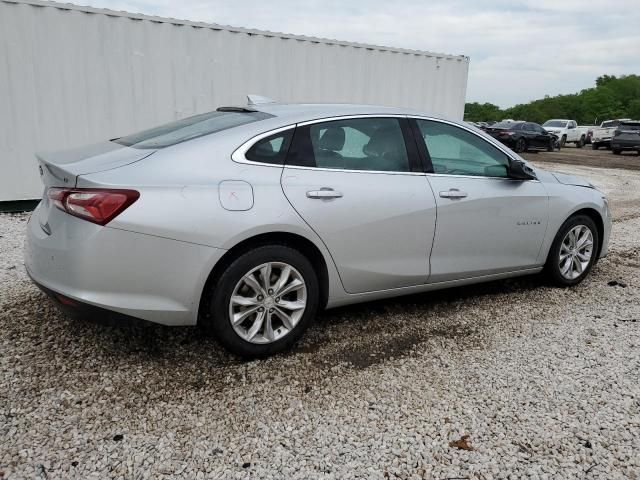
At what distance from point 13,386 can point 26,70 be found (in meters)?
5.72

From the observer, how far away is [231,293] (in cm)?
290

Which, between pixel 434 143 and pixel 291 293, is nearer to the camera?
pixel 291 293

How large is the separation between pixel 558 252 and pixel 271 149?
2726 mm

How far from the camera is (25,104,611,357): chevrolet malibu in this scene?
8.81 feet

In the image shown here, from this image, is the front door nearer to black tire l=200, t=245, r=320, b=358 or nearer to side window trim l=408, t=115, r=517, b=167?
side window trim l=408, t=115, r=517, b=167

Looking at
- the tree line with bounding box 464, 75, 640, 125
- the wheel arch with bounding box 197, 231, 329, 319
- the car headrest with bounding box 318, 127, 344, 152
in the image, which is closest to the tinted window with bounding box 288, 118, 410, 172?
the car headrest with bounding box 318, 127, 344, 152

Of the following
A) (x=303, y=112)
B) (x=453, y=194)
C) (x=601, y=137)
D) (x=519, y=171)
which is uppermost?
(x=303, y=112)

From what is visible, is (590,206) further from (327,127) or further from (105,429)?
(105,429)

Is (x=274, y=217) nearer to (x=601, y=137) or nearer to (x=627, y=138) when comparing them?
(x=627, y=138)

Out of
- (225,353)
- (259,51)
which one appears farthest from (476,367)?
(259,51)

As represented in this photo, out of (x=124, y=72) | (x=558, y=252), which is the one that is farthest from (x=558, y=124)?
(x=558, y=252)

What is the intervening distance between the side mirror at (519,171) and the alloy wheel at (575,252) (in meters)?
0.78

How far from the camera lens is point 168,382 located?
291cm

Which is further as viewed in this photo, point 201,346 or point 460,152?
point 460,152
